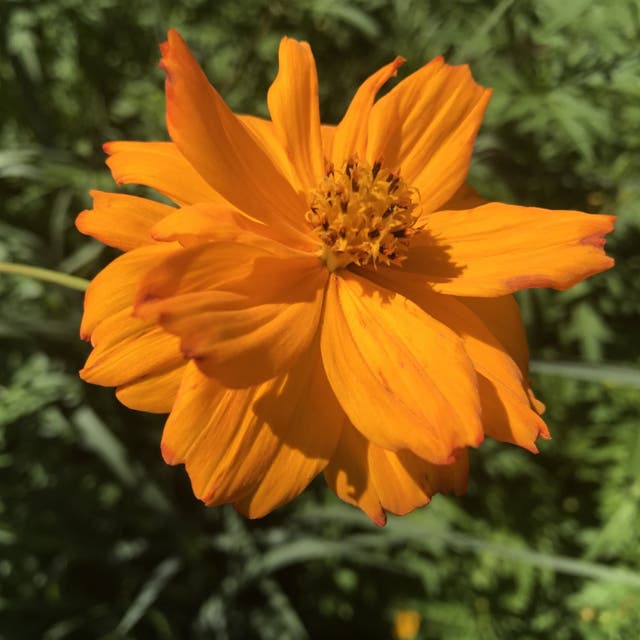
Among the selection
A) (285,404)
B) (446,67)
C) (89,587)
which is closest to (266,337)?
(285,404)

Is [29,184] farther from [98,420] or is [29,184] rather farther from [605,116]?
[605,116]

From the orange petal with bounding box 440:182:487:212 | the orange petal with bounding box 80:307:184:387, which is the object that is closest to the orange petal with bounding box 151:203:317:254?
the orange petal with bounding box 80:307:184:387

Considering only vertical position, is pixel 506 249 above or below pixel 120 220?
below

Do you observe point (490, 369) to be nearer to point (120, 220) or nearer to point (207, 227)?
point (207, 227)

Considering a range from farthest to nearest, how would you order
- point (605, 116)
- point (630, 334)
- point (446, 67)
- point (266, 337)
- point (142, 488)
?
point (630, 334), point (142, 488), point (605, 116), point (446, 67), point (266, 337)

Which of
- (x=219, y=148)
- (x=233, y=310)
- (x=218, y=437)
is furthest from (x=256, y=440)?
(x=219, y=148)

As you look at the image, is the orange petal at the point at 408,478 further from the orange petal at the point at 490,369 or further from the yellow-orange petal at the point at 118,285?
the yellow-orange petal at the point at 118,285

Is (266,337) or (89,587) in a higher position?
(266,337)
